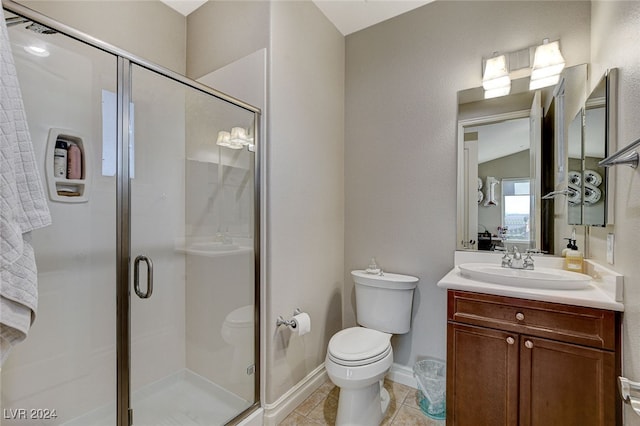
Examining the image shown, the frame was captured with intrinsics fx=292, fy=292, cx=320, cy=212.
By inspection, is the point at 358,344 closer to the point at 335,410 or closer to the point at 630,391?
the point at 335,410

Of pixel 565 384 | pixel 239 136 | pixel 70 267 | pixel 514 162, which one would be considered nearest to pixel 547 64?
pixel 514 162

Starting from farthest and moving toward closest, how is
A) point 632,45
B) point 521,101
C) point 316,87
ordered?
point 316,87 → point 521,101 → point 632,45

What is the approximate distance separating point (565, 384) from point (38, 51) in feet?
9.17

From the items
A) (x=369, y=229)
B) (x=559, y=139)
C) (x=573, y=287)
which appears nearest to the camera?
(x=573, y=287)

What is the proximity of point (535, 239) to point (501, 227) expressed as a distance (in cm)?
19

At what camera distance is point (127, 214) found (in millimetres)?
1321

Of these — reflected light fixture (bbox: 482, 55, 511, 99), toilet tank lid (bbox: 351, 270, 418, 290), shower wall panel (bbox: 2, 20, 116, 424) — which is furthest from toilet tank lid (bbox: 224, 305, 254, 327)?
reflected light fixture (bbox: 482, 55, 511, 99)

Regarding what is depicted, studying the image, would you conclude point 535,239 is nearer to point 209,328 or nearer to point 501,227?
point 501,227

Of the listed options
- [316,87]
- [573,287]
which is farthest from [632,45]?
[316,87]

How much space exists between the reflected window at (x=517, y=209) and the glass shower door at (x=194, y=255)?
159 centimetres

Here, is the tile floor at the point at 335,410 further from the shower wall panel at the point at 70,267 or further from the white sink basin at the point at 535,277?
the shower wall panel at the point at 70,267

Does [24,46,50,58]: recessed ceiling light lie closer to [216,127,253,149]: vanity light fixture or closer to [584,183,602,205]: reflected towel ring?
Answer: [216,127,253,149]: vanity light fixture

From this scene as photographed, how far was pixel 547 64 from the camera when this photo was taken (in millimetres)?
1677

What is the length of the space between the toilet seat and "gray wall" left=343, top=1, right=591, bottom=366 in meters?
0.48
